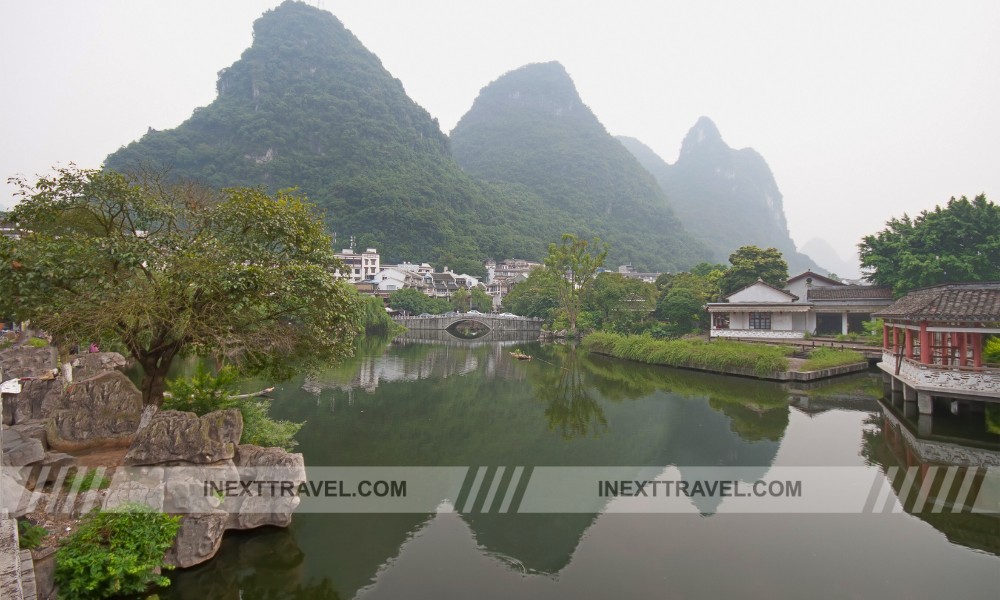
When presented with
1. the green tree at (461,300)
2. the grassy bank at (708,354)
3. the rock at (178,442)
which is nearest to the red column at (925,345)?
the grassy bank at (708,354)

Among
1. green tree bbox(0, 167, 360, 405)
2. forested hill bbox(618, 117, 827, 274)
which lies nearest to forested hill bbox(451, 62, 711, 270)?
forested hill bbox(618, 117, 827, 274)

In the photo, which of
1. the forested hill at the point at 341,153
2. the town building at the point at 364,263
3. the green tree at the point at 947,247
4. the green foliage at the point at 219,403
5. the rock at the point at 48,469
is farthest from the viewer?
the forested hill at the point at 341,153

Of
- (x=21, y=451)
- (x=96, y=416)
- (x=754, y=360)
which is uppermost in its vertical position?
(x=96, y=416)

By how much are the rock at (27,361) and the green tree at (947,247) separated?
114ft

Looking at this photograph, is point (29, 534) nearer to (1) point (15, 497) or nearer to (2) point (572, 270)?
(1) point (15, 497)

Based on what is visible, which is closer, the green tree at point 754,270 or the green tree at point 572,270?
the green tree at point 754,270

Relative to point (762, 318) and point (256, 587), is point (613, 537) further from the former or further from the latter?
point (762, 318)

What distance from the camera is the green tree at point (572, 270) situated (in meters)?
39.7

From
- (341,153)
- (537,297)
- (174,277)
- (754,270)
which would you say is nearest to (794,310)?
(754,270)

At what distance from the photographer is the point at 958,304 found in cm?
1175

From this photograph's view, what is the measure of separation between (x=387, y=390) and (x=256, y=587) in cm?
1231

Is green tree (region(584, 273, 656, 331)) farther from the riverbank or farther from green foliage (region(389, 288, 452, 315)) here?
green foliage (region(389, 288, 452, 315))

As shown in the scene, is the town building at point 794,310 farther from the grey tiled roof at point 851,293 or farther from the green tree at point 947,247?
the green tree at point 947,247

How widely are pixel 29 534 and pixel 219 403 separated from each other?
2.99m
